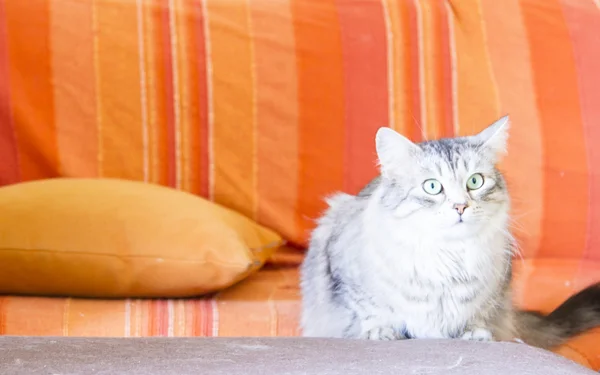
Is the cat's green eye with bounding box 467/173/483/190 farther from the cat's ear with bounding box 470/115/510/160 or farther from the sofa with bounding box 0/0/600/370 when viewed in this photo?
the sofa with bounding box 0/0/600/370

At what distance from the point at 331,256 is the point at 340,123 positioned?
22.8 inches

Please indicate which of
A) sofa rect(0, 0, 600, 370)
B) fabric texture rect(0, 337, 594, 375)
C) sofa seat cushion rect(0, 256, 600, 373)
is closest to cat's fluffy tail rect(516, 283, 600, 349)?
sofa seat cushion rect(0, 256, 600, 373)

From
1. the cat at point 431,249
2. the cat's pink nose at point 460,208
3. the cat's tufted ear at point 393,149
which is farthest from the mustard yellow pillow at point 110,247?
the cat's pink nose at point 460,208

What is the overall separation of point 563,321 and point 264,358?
2.69ft

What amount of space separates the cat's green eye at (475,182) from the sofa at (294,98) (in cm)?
59

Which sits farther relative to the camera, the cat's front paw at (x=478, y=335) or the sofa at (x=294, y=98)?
the sofa at (x=294, y=98)

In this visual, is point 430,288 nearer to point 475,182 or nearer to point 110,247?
point 475,182

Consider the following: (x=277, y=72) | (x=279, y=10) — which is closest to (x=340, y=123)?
(x=277, y=72)

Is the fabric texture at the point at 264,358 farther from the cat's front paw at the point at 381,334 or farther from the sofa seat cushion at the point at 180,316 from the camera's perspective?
the sofa seat cushion at the point at 180,316

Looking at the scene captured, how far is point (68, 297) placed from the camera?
156cm

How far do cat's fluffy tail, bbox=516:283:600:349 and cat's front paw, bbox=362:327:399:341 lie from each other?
0.31m

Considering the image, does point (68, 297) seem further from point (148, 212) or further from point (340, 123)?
point (340, 123)

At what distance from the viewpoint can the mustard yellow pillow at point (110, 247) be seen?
4.96 feet

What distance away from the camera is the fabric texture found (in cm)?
93
